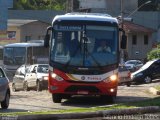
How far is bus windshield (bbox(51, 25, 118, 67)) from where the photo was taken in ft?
72.0

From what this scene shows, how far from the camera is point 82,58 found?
22.0 meters

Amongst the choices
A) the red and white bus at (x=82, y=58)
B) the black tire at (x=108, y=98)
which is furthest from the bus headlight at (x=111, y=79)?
the black tire at (x=108, y=98)

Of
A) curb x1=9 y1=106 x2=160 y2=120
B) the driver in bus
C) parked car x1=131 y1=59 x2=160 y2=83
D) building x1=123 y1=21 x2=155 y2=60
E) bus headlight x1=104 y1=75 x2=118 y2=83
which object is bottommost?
building x1=123 y1=21 x2=155 y2=60

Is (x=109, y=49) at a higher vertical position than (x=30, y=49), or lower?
higher

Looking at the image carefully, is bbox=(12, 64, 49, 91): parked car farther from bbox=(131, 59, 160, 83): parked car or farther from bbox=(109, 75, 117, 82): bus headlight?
bbox=(131, 59, 160, 83): parked car

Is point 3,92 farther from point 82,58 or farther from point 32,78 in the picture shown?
point 32,78

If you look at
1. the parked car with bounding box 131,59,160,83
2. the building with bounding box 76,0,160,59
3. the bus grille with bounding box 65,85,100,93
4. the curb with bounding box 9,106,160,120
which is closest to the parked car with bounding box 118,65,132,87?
the parked car with bounding box 131,59,160,83

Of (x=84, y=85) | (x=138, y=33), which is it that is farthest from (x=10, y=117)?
(x=138, y=33)

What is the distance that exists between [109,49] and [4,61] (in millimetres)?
32898

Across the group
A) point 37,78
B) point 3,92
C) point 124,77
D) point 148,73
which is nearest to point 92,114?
point 3,92

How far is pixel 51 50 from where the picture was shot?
2214 centimetres

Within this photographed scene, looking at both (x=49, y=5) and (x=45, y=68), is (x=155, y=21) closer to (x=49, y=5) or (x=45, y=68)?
(x=49, y=5)

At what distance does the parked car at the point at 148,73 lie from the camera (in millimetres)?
45781

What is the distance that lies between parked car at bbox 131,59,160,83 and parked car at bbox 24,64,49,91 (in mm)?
13634
